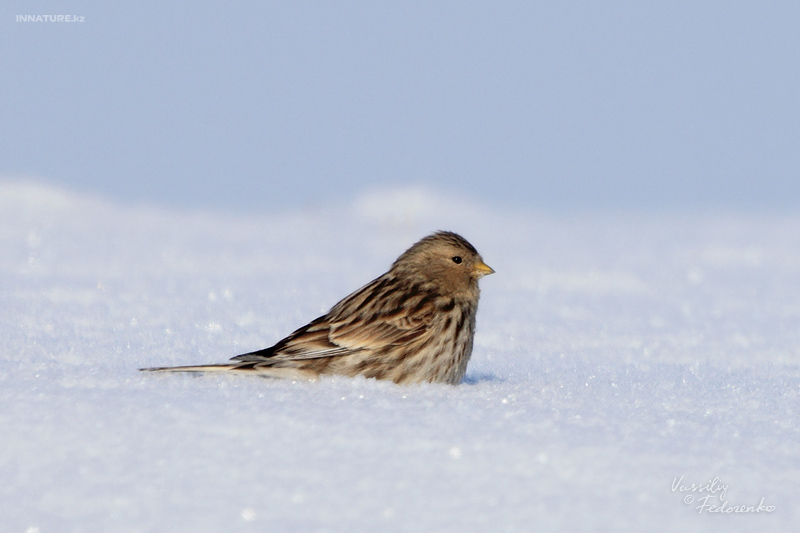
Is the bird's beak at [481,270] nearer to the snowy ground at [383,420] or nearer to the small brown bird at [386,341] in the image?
the small brown bird at [386,341]

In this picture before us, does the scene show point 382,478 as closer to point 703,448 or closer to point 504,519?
point 504,519

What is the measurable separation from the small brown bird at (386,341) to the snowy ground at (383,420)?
20cm

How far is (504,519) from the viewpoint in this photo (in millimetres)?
2875

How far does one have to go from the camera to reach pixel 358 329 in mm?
4832

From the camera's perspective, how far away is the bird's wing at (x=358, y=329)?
4707 millimetres

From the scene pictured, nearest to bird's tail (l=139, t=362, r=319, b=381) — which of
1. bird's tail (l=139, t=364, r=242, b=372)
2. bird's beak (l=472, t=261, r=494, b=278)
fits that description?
bird's tail (l=139, t=364, r=242, b=372)

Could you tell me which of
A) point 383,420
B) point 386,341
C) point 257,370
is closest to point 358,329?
point 386,341

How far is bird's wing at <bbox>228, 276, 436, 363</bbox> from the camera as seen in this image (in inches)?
185

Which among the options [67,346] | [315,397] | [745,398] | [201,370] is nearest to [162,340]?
[67,346]

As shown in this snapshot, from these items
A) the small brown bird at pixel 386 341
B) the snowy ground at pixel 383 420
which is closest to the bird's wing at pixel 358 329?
the small brown bird at pixel 386 341

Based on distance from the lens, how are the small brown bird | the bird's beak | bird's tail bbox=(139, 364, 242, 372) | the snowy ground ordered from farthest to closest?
the bird's beak, the small brown bird, bird's tail bbox=(139, 364, 242, 372), the snowy ground

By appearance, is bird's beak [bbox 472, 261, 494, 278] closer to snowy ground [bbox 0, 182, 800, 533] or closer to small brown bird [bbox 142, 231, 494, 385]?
small brown bird [bbox 142, 231, 494, 385]

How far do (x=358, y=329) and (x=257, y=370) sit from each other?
1.78 ft

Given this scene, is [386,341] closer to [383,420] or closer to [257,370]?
[257,370]
